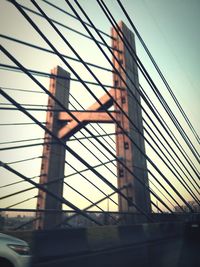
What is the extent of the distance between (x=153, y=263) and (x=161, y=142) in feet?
15.2

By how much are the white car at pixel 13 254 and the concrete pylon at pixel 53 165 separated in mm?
5481

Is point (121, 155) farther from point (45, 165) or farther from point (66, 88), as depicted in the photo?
point (66, 88)

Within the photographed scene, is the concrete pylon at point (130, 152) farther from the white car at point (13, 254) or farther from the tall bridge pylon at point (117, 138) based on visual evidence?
the white car at point (13, 254)

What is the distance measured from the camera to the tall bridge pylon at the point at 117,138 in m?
7.95

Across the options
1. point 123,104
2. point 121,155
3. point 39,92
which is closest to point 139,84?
point 123,104

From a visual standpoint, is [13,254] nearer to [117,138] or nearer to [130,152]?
[130,152]

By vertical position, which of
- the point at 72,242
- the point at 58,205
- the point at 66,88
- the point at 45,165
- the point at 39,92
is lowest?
the point at 72,242

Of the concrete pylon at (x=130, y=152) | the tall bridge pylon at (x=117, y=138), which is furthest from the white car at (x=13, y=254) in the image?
the concrete pylon at (x=130, y=152)

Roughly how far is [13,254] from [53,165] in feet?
23.9

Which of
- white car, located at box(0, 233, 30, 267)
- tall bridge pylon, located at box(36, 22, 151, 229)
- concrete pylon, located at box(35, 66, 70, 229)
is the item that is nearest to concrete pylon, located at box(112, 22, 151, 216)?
tall bridge pylon, located at box(36, 22, 151, 229)

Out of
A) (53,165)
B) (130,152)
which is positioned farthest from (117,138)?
(53,165)

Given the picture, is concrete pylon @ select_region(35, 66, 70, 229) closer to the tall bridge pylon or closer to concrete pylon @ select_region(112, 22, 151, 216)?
the tall bridge pylon

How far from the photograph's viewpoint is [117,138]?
8625mm

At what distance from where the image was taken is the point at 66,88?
36.8 ft
